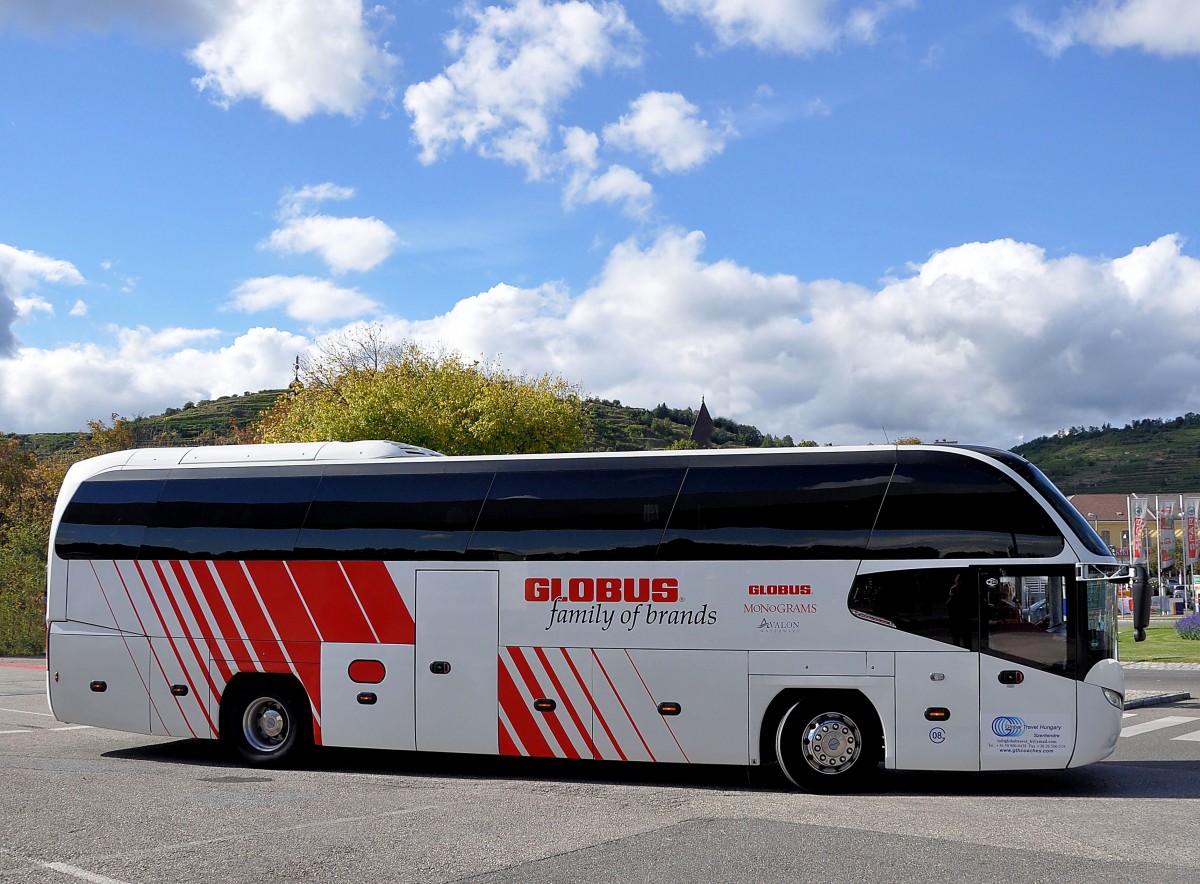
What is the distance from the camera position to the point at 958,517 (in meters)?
10.7

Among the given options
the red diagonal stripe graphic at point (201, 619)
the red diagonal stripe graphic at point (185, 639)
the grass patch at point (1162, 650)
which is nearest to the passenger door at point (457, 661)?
the red diagonal stripe graphic at point (201, 619)

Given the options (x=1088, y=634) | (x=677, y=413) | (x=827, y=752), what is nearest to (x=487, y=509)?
(x=827, y=752)

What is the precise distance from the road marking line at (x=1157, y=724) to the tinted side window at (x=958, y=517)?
622 centimetres

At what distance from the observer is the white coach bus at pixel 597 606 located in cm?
1056

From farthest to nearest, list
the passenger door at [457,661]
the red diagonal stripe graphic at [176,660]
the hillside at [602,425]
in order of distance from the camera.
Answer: the hillside at [602,425] < the red diagonal stripe graphic at [176,660] < the passenger door at [457,661]

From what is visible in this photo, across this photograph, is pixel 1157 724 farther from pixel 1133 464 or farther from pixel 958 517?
pixel 1133 464

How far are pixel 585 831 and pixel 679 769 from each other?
4287 mm

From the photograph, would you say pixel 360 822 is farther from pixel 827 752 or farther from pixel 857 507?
pixel 857 507

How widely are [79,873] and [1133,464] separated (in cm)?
19316

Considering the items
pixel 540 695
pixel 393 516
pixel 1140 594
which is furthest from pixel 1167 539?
pixel 393 516

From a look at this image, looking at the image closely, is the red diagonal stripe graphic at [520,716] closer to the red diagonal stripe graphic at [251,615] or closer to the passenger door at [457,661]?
the passenger door at [457,661]

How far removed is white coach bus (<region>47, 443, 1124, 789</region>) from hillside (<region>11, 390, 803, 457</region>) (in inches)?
3451

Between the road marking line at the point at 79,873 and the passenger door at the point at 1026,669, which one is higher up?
the passenger door at the point at 1026,669

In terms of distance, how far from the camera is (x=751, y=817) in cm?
910
